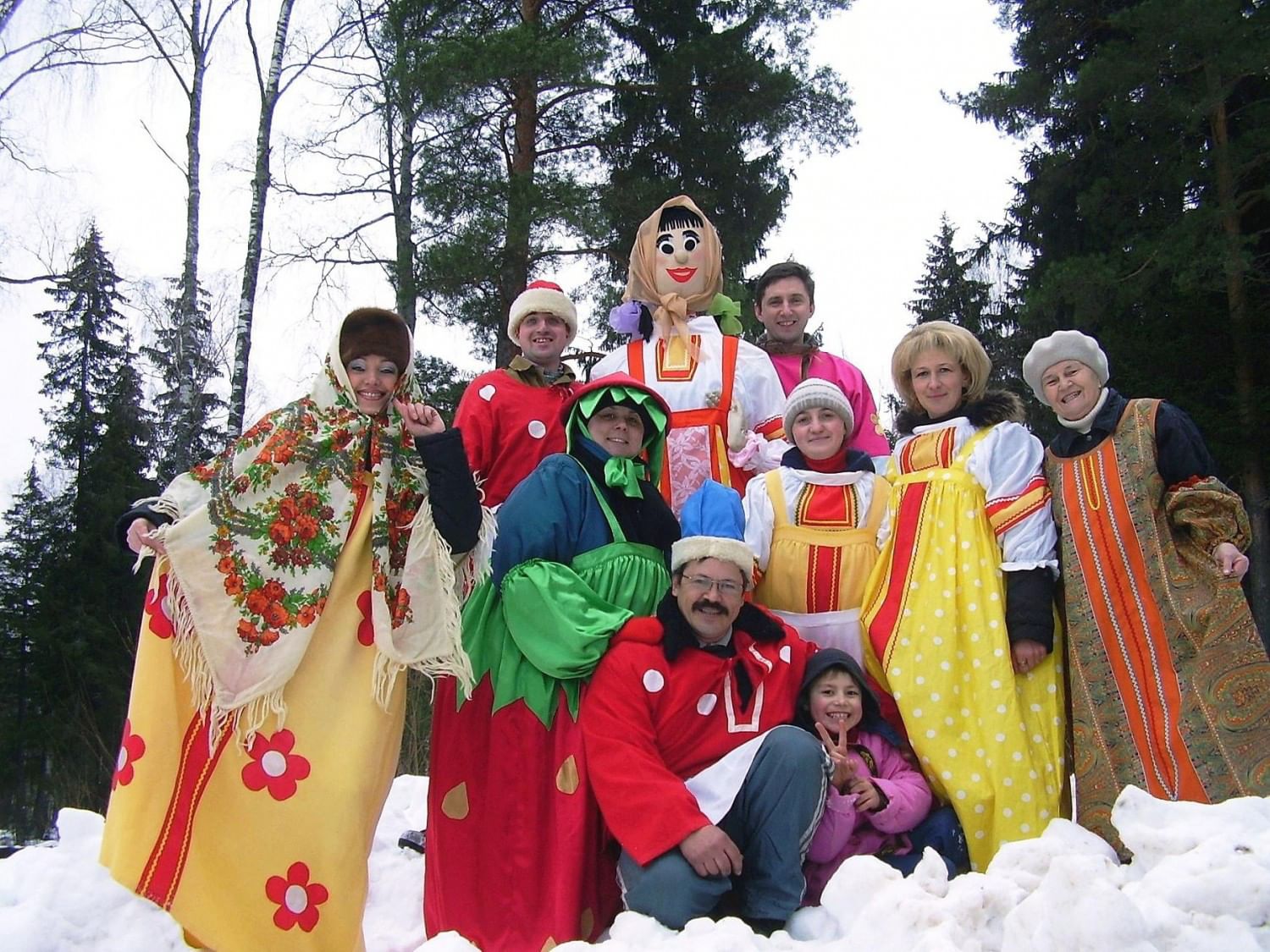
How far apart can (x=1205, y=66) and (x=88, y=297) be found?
677 inches

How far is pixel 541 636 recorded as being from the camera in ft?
9.82

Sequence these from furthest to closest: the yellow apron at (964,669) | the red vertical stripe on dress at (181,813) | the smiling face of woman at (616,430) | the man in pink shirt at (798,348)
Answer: the man in pink shirt at (798,348) → the smiling face of woman at (616,430) → the yellow apron at (964,669) → the red vertical stripe on dress at (181,813)

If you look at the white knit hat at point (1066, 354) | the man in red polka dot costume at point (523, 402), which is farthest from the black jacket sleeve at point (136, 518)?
the white knit hat at point (1066, 354)

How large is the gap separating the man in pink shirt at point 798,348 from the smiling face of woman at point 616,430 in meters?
1.15

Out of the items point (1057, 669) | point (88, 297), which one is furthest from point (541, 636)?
point (88, 297)

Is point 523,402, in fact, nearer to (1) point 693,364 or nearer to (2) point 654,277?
(1) point 693,364

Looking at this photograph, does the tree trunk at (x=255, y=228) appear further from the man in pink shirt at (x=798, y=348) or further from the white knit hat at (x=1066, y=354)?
the white knit hat at (x=1066, y=354)

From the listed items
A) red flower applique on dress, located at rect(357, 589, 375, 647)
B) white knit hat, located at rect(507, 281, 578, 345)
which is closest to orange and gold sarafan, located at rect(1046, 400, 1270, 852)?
white knit hat, located at rect(507, 281, 578, 345)

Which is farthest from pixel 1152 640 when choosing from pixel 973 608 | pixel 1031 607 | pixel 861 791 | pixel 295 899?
pixel 295 899

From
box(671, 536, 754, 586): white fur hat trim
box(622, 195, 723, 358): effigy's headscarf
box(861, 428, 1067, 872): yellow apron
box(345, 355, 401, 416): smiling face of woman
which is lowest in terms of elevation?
box(861, 428, 1067, 872): yellow apron

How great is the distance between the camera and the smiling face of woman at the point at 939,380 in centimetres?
345

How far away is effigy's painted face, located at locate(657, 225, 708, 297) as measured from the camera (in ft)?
14.6

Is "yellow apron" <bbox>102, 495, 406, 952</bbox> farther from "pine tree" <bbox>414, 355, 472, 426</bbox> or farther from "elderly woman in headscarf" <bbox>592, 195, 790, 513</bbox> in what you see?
"pine tree" <bbox>414, 355, 472, 426</bbox>

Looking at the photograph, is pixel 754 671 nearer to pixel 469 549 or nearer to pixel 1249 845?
pixel 469 549
